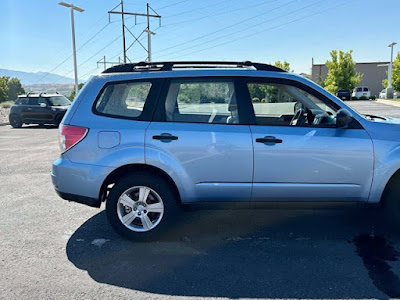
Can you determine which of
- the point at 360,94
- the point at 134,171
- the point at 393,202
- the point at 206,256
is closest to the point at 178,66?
the point at 134,171

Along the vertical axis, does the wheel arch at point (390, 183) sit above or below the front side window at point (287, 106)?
below

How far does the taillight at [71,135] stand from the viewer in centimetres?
370

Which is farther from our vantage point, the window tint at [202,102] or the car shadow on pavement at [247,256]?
the window tint at [202,102]

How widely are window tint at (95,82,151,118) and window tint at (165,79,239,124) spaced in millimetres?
300

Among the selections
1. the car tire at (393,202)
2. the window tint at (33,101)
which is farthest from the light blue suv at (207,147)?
the window tint at (33,101)

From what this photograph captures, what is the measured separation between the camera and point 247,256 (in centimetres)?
345

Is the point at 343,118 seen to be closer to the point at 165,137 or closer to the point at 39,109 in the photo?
the point at 165,137

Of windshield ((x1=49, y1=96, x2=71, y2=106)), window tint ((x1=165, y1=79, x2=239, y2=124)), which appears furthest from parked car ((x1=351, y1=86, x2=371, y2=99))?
window tint ((x1=165, y1=79, x2=239, y2=124))

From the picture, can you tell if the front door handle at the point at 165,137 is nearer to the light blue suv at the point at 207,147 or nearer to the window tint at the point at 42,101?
the light blue suv at the point at 207,147

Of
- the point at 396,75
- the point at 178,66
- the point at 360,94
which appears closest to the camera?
the point at 178,66

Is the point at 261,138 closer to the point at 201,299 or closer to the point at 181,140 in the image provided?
the point at 181,140

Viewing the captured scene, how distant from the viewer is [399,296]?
275 centimetres

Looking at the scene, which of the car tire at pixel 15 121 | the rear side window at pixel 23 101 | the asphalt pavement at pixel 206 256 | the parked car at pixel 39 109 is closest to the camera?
the asphalt pavement at pixel 206 256

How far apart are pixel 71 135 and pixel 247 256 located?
226cm
